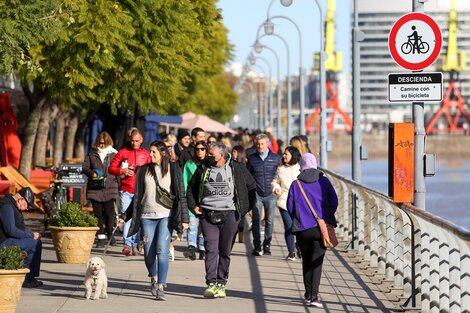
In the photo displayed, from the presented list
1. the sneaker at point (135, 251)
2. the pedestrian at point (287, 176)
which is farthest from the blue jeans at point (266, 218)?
the sneaker at point (135, 251)

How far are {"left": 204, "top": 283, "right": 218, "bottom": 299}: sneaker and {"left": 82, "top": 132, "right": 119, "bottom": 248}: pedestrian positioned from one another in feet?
18.9

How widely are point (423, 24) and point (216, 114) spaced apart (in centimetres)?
8563

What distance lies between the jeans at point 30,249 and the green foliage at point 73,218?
2.44m

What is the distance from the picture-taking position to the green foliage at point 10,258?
11977 millimetres

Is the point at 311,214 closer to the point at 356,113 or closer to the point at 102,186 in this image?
the point at 102,186

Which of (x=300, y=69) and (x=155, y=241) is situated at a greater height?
(x=300, y=69)

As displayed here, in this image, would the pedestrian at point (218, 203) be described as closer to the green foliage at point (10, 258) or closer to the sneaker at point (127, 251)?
the green foliage at point (10, 258)

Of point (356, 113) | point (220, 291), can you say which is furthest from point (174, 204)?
point (356, 113)

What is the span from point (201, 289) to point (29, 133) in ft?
51.8

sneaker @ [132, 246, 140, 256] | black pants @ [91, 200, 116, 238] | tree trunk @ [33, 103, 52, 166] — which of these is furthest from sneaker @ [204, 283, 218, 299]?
tree trunk @ [33, 103, 52, 166]

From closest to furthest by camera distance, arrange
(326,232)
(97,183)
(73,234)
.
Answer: (326,232)
(73,234)
(97,183)

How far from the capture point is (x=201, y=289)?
1463cm

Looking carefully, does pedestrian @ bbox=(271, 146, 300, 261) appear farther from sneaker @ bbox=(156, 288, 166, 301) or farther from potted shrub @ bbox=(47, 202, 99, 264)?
sneaker @ bbox=(156, 288, 166, 301)

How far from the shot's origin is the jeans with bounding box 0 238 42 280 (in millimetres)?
14078
